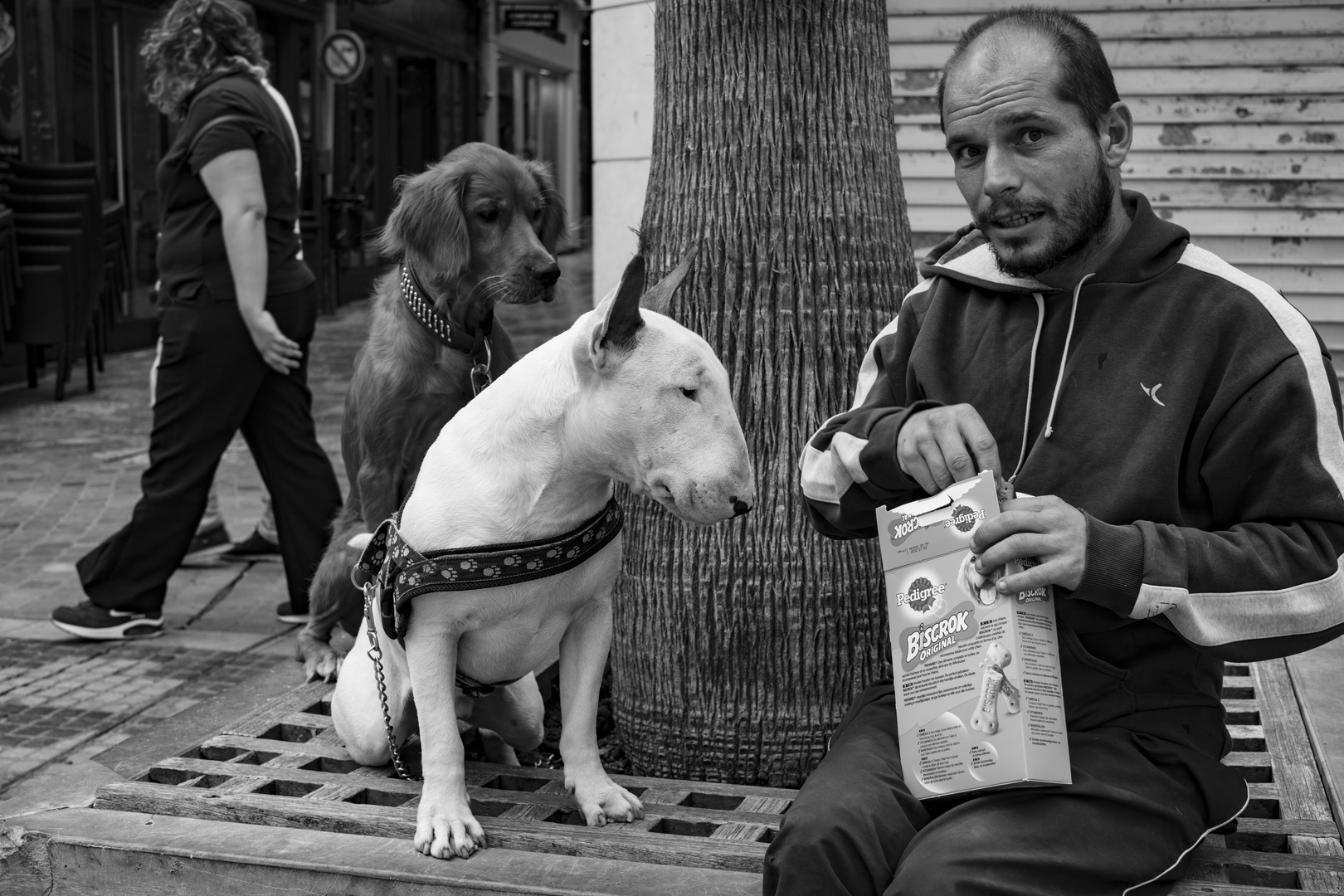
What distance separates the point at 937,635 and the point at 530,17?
23.2m

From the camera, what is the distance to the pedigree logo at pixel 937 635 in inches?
84.2

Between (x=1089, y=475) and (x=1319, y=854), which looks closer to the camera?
(x=1089, y=475)

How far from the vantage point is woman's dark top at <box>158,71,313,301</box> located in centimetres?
491

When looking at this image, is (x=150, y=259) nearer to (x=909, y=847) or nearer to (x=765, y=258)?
(x=765, y=258)

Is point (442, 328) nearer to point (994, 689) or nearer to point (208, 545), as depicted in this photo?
point (994, 689)

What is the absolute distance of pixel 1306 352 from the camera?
2.26 metres

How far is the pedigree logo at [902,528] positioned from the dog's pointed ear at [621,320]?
0.55 m

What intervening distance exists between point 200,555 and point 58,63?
7.48m

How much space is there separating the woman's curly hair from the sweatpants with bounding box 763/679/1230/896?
12.3 feet

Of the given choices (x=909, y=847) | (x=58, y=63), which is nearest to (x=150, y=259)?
(x=58, y=63)

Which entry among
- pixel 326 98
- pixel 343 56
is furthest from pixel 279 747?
pixel 326 98

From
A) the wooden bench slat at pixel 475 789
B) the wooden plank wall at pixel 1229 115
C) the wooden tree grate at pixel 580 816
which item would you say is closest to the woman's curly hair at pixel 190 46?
the wooden tree grate at pixel 580 816

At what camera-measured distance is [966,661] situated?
2.13m

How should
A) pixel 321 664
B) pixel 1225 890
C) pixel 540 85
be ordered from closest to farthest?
pixel 1225 890 < pixel 321 664 < pixel 540 85
